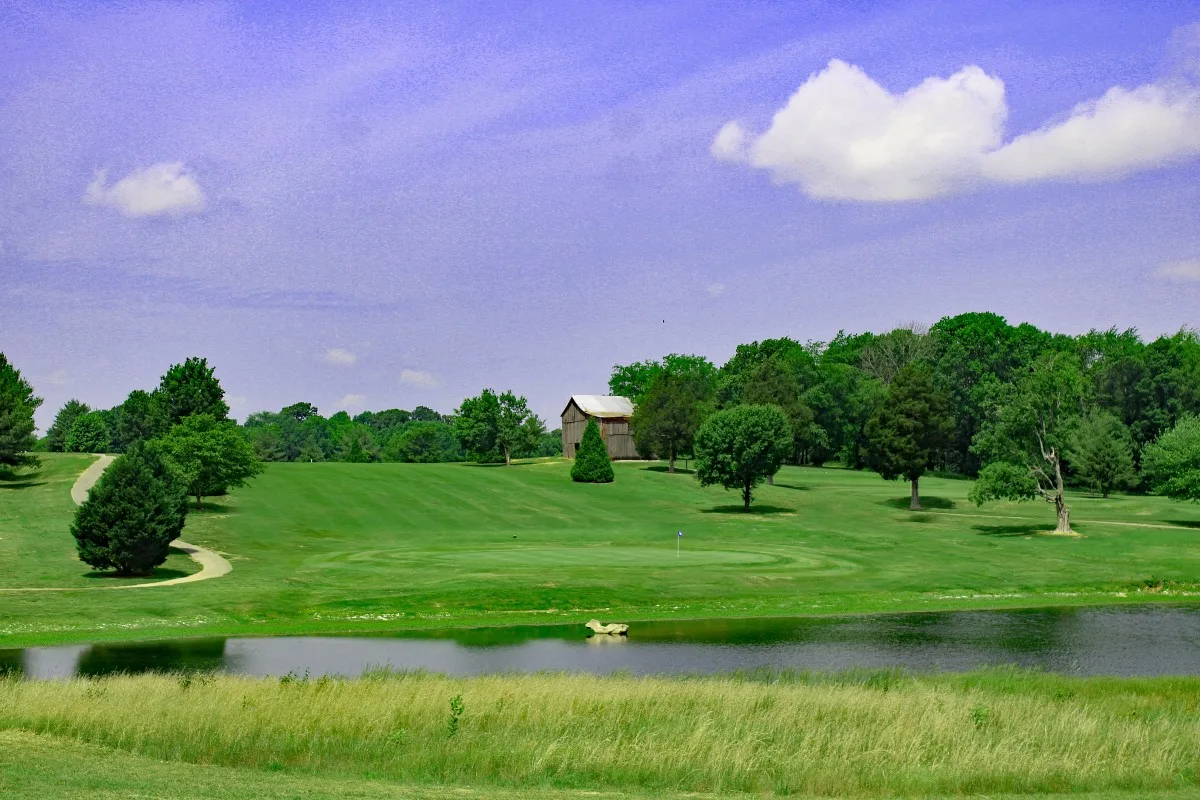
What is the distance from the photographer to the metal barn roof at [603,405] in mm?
141375

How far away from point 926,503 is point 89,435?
10743cm

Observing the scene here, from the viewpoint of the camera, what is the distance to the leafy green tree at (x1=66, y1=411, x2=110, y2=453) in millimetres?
150750

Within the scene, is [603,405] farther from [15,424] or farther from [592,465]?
[15,424]

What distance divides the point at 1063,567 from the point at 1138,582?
5051 mm

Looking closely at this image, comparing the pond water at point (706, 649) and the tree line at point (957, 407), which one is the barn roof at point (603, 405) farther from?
the pond water at point (706, 649)

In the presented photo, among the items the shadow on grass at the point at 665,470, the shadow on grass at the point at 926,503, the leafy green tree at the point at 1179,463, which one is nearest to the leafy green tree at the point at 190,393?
the shadow on grass at the point at 665,470

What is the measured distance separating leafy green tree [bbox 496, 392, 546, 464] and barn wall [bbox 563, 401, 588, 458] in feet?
17.7

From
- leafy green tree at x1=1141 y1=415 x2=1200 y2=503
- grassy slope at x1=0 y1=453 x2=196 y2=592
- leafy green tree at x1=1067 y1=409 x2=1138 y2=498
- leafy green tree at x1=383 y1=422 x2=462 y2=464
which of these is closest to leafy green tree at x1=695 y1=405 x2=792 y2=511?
leafy green tree at x1=1141 y1=415 x2=1200 y2=503

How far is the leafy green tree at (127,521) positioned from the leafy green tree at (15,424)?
4571 cm

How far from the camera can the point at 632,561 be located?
58844mm

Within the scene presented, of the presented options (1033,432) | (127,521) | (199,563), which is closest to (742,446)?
(1033,432)

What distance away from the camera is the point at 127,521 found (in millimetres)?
50781

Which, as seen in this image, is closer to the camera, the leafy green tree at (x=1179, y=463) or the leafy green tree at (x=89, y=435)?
the leafy green tree at (x=1179, y=463)

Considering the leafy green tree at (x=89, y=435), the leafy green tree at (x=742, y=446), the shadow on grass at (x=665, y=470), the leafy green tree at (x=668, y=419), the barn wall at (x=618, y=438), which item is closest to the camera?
the leafy green tree at (x=742, y=446)
